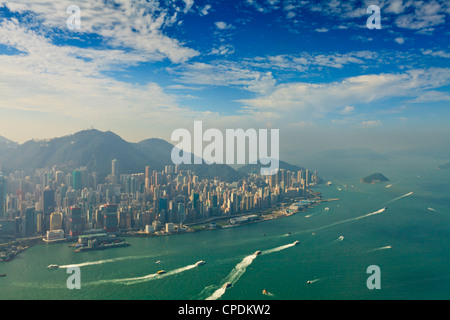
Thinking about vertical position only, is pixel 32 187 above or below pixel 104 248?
above

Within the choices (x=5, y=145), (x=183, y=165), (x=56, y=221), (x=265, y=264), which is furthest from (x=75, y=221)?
(x=5, y=145)

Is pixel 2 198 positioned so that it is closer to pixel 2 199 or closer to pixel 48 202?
pixel 2 199

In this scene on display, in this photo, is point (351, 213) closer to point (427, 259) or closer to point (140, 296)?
point (427, 259)

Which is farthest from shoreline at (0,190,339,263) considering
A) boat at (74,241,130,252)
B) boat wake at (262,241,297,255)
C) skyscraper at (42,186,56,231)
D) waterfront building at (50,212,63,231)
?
boat wake at (262,241,297,255)

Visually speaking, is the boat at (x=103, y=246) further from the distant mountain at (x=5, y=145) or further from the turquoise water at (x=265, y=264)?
the distant mountain at (x=5, y=145)

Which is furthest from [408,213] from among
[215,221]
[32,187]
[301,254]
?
[32,187]

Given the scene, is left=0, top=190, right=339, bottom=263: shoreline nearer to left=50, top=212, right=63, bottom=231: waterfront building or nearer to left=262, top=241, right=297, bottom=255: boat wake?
left=50, top=212, right=63, bottom=231: waterfront building

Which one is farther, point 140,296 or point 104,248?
point 104,248
